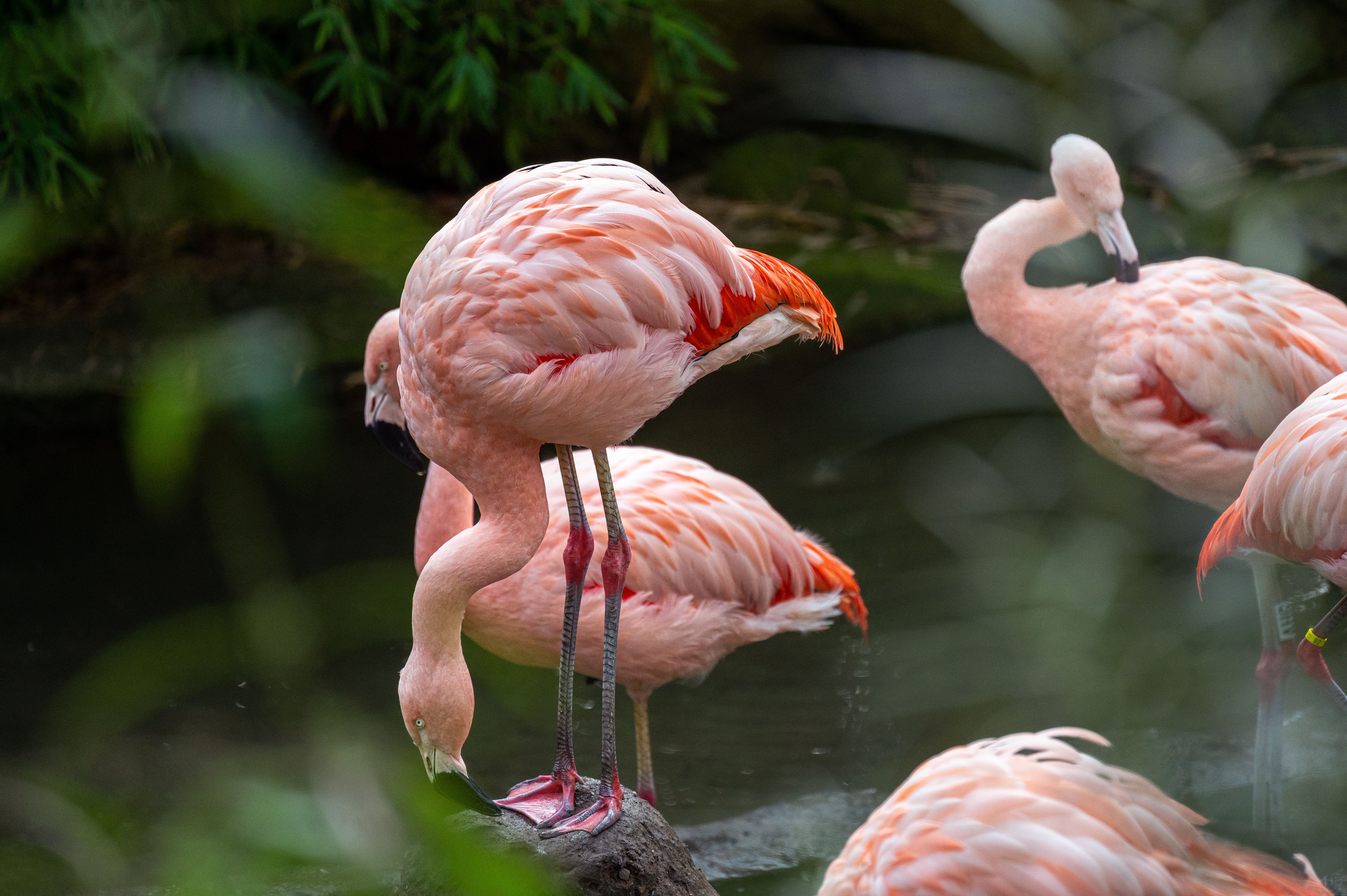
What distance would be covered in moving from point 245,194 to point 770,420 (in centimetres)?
505

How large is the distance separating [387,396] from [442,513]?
321 millimetres

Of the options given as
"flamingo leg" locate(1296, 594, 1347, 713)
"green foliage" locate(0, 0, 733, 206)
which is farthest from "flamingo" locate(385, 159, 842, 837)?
"flamingo leg" locate(1296, 594, 1347, 713)

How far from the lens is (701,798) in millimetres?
3408

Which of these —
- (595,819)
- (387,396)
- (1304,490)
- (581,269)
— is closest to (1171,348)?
(1304,490)

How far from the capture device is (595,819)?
2.34m

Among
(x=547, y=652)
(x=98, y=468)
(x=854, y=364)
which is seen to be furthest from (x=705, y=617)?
(x=98, y=468)

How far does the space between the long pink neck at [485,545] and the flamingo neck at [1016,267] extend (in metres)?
1.76

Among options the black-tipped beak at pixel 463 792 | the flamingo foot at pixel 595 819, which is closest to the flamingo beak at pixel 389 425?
the flamingo foot at pixel 595 819

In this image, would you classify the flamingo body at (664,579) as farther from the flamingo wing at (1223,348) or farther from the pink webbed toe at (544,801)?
the flamingo wing at (1223,348)

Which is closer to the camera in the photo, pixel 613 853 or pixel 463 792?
pixel 463 792

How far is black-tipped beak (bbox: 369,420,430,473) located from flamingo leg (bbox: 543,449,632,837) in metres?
0.58

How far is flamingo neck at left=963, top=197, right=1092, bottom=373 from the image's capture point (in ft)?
11.1

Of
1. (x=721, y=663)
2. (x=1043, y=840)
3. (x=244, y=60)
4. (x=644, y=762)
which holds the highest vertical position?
(x=244, y=60)

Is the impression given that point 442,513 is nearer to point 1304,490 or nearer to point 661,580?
point 661,580
